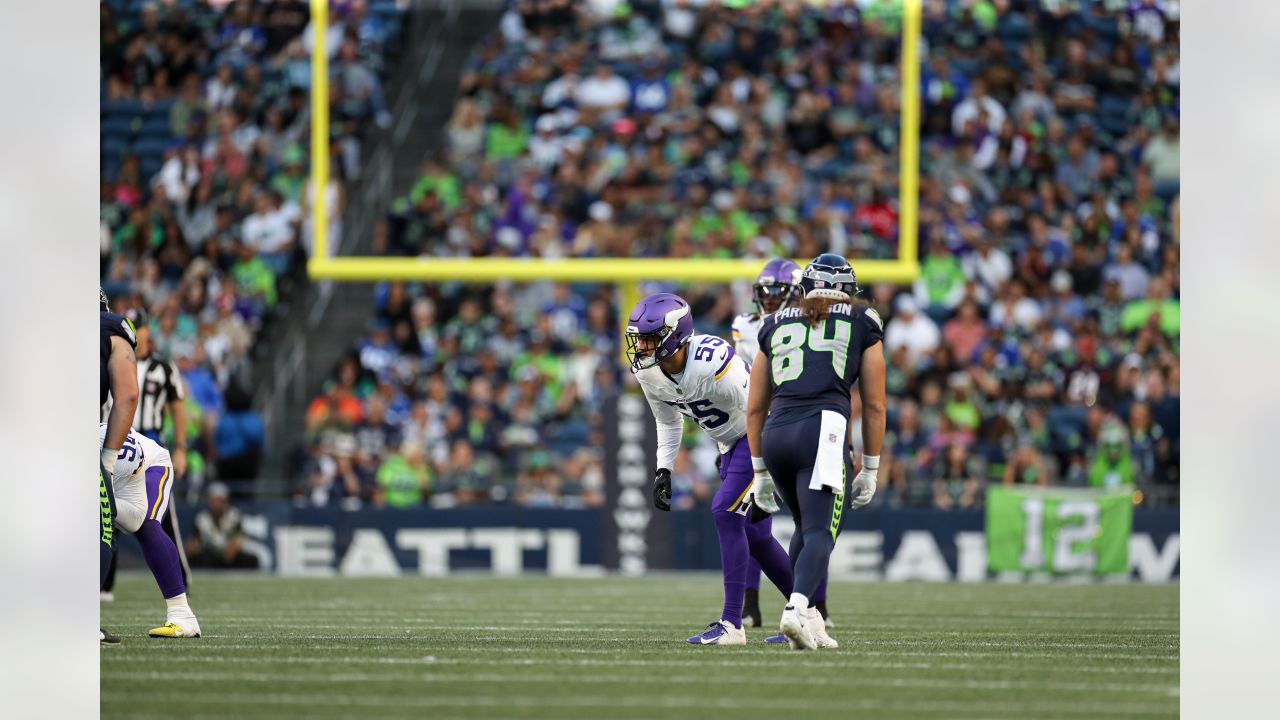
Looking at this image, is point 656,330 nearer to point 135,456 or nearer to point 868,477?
point 868,477

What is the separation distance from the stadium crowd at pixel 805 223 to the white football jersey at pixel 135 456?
8.05 m

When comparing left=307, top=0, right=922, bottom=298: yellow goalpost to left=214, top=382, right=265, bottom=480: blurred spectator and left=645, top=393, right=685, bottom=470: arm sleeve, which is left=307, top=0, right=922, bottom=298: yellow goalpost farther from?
left=645, top=393, right=685, bottom=470: arm sleeve

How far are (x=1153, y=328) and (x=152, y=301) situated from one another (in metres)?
10.6

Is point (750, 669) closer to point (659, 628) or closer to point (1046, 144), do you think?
point (659, 628)

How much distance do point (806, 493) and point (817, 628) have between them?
2.31 feet

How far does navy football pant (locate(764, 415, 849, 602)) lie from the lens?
822 centimetres

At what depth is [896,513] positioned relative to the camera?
18016 mm

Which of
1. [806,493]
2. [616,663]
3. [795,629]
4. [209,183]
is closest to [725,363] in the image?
[806,493]

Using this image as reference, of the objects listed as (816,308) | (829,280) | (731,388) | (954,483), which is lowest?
(954,483)

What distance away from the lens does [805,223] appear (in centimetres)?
1736

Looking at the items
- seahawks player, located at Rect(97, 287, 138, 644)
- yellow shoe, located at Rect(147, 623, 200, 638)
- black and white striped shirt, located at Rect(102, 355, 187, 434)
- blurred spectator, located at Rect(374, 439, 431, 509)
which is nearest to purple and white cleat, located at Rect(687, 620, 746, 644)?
yellow shoe, located at Rect(147, 623, 200, 638)

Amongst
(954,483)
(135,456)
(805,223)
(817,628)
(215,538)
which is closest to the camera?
(817,628)

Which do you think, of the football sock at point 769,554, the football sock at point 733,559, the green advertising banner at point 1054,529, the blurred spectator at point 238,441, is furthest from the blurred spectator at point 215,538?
the football sock at point 733,559

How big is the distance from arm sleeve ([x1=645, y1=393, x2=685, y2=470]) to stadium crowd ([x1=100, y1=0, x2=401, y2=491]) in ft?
30.9
